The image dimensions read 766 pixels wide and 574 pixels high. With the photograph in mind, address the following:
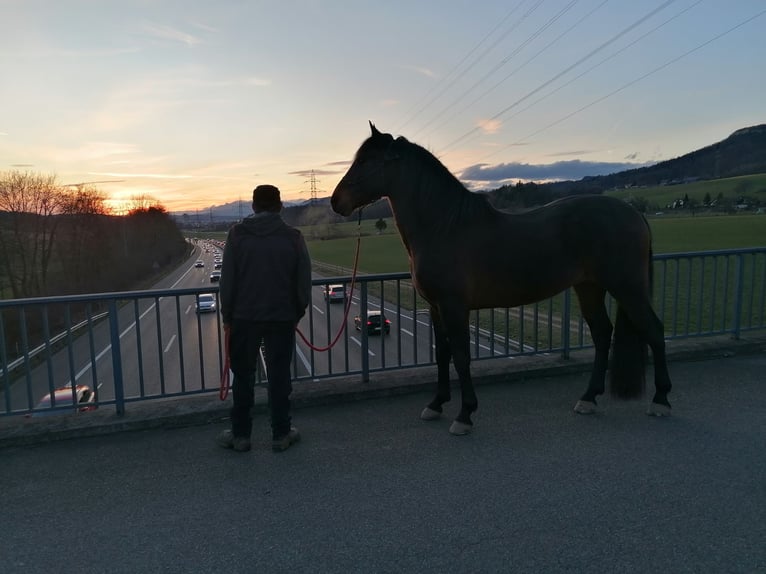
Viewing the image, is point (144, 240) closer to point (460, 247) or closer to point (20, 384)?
point (20, 384)

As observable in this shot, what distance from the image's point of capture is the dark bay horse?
3.83 meters

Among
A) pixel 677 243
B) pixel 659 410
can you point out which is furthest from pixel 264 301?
pixel 677 243

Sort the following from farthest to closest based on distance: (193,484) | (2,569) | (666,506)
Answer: (193,484) → (666,506) → (2,569)

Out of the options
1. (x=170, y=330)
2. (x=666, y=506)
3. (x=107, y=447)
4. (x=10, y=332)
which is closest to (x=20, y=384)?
(x=10, y=332)

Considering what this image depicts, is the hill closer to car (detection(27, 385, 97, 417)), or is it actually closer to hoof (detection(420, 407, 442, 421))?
car (detection(27, 385, 97, 417))

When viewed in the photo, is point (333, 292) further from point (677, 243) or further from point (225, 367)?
point (677, 243)

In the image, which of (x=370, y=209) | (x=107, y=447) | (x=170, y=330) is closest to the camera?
(x=107, y=447)

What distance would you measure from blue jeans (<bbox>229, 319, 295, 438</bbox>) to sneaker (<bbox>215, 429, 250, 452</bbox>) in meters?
0.04

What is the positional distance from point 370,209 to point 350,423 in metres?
1.91

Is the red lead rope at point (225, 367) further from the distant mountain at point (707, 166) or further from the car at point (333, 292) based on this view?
the distant mountain at point (707, 166)

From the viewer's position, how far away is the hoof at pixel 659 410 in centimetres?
405

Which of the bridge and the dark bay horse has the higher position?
the dark bay horse

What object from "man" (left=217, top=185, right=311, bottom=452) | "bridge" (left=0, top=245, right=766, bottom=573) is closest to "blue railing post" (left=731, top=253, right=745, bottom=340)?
"bridge" (left=0, top=245, right=766, bottom=573)

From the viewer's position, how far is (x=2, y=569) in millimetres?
2354
